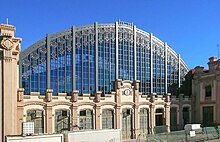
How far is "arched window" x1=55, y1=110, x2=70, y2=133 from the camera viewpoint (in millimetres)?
34812

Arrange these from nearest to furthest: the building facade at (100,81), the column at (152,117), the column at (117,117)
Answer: the building facade at (100,81) < the column at (117,117) < the column at (152,117)

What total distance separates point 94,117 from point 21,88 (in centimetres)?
925

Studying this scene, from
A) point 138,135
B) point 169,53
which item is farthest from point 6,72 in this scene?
point 169,53

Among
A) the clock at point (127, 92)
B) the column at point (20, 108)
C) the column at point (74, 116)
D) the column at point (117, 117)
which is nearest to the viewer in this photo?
the column at point (20, 108)

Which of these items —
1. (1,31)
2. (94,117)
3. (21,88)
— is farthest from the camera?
(94,117)

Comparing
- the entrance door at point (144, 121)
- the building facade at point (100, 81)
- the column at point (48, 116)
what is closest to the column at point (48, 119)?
the column at point (48, 116)

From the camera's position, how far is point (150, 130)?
43.0 metres

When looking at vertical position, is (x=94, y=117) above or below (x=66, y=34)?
below

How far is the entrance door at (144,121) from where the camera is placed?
42.3 metres

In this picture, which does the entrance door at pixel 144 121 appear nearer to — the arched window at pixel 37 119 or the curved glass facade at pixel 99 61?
the curved glass facade at pixel 99 61

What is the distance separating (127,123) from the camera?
4091 cm

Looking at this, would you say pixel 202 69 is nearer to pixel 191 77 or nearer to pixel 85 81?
pixel 191 77

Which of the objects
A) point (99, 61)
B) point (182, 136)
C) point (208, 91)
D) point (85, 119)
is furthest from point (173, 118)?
point (182, 136)

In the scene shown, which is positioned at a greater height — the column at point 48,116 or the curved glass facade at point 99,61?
the curved glass facade at point 99,61
